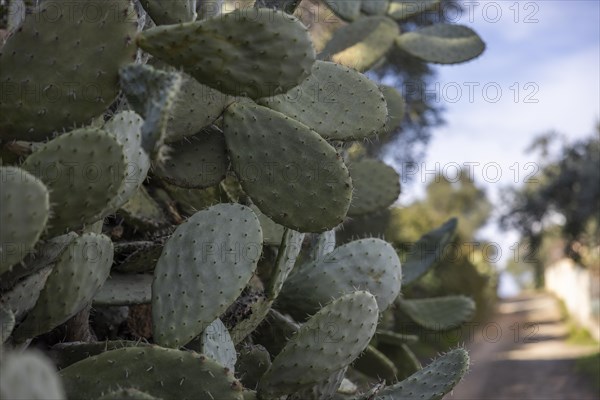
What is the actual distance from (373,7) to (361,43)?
2.34ft

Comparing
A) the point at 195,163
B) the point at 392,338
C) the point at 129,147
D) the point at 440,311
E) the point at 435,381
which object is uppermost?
the point at 129,147

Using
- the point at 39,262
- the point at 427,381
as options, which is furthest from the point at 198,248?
the point at 427,381

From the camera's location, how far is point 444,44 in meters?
5.28

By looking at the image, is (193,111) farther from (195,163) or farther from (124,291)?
(124,291)

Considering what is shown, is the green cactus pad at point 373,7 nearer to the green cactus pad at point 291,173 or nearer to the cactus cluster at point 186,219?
the cactus cluster at point 186,219

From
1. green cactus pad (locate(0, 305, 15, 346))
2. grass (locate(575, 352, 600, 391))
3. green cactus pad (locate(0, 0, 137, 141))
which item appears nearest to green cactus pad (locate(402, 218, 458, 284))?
green cactus pad (locate(0, 0, 137, 141))

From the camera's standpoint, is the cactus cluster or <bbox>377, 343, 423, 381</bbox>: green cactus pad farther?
<bbox>377, 343, 423, 381</bbox>: green cactus pad

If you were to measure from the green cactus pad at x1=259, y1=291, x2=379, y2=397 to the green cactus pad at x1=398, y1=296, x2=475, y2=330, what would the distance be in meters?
2.56

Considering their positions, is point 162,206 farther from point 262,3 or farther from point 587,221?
point 587,221

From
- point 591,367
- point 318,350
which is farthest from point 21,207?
point 591,367

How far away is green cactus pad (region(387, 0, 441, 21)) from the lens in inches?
223

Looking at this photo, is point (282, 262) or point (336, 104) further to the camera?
point (336, 104)

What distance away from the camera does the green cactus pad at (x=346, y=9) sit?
203 inches

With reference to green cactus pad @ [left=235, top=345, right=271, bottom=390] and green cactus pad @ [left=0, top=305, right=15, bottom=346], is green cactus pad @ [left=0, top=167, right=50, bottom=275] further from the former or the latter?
green cactus pad @ [left=235, top=345, right=271, bottom=390]
